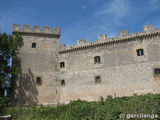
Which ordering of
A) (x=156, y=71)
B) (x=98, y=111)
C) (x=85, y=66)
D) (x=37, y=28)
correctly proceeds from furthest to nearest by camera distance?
(x=37, y=28) < (x=85, y=66) < (x=156, y=71) < (x=98, y=111)

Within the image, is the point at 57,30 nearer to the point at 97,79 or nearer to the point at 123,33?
the point at 97,79

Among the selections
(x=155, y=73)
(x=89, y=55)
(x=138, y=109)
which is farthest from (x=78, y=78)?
(x=138, y=109)

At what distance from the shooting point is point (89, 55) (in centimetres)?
2148

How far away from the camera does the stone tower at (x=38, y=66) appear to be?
2078 centimetres

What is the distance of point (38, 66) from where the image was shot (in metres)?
21.8

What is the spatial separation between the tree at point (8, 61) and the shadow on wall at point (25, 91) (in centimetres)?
75

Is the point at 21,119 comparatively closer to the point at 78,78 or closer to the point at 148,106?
the point at 148,106

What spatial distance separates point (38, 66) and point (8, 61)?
11.4 feet

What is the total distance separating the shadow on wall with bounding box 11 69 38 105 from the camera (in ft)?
66.4

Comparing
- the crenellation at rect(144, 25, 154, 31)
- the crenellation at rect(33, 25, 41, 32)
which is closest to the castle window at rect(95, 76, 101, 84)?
the crenellation at rect(144, 25, 154, 31)

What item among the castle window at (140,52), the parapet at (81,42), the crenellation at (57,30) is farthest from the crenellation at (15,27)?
the castle window at (140,52)

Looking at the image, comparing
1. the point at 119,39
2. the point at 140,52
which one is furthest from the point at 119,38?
the point at 140,52

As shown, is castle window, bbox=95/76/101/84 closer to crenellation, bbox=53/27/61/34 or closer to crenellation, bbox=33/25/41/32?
crenellation, bbox=53/27/61/34

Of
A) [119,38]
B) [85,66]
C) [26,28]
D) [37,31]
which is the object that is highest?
[26,28]
